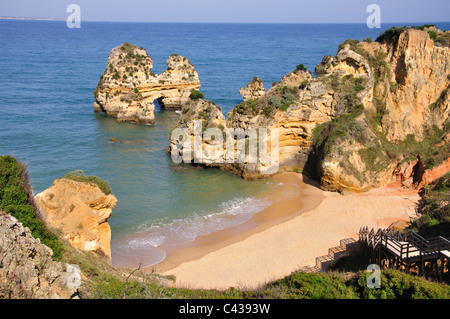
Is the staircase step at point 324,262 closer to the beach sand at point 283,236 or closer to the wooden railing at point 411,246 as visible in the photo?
the beach sand at point 283,236

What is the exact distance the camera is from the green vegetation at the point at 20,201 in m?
13.8

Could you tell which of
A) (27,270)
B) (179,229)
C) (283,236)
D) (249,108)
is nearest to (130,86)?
(249,108)

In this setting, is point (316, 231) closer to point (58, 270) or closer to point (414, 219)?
point (414, 219)

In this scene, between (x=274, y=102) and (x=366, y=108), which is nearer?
(x=274, y=102)

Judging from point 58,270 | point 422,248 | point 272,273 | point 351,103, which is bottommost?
point 272,273

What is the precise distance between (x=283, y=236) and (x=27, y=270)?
17689 mm

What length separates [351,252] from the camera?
22.7 m

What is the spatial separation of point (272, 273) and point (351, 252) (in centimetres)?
473

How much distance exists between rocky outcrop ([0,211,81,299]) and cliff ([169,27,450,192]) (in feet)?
77.9

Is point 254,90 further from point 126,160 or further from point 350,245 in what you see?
point 350,245

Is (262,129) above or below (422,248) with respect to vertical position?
above

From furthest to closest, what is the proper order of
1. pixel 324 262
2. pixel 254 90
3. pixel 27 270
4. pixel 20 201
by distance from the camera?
pixel 254 90 → pixel 324 262 → pixel 20 201 → pixel 27 270

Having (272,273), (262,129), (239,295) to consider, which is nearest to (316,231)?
(272,273)

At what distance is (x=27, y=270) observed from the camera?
10.6 meters
